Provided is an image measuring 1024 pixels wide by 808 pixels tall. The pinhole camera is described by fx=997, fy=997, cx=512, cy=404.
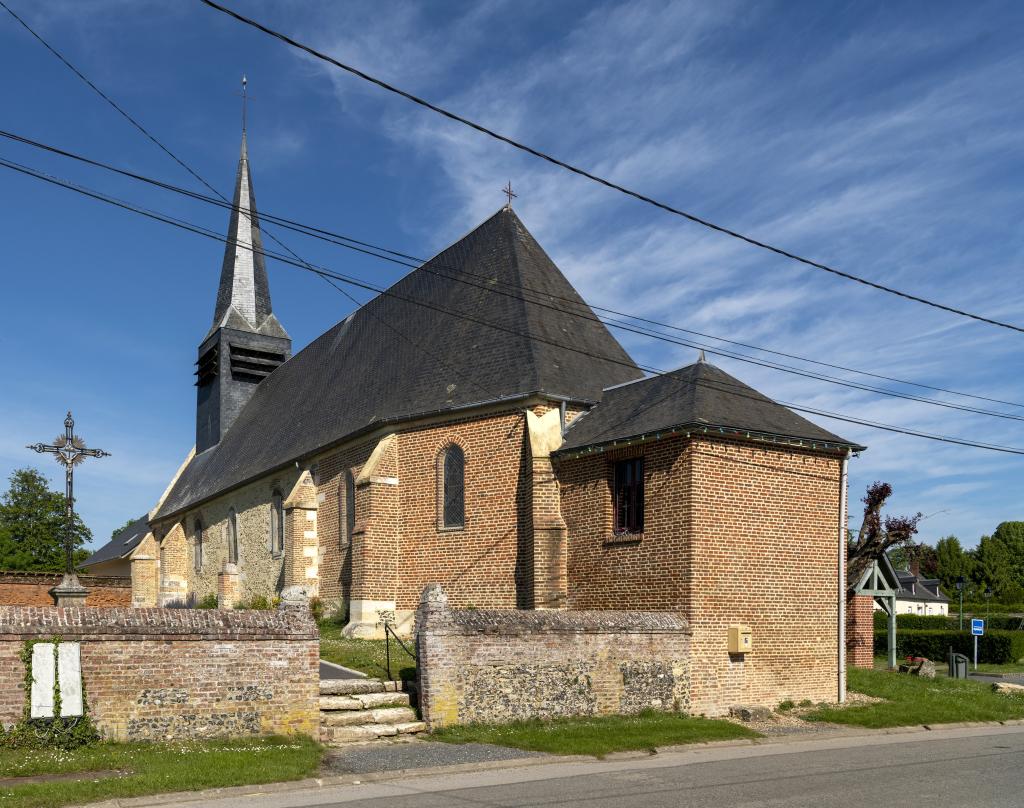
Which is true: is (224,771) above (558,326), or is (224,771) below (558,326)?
below

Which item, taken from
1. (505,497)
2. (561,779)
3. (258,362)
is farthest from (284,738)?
(258,362)

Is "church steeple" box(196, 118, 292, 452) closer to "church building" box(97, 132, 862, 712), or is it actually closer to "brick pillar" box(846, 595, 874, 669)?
"church building" box(97, 132, 862, 712)

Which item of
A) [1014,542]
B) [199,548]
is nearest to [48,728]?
[199,548]

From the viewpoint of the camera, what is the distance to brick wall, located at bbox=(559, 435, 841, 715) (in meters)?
16.4

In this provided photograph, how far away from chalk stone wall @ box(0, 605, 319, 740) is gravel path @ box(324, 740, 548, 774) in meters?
1.04

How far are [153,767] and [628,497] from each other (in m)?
10.0

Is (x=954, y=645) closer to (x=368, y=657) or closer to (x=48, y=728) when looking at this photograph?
(x=368, y=657)

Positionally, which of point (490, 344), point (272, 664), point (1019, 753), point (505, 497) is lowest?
point (1019, 753)

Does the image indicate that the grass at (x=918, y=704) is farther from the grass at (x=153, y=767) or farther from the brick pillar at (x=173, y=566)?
the brick pillar at (x=173, y=566)

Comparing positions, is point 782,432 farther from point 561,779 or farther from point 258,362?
point 258,362

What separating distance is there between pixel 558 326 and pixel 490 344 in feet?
5.78

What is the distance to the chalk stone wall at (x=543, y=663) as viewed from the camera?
13.9m

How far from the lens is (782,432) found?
693 inches

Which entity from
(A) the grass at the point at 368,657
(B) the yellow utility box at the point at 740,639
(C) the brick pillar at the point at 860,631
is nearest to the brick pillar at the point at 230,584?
(A) the grass at the point at 368,657
